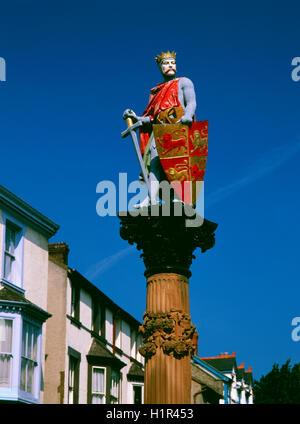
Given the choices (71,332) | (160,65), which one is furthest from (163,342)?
(71,332)

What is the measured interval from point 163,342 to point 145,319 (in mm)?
517

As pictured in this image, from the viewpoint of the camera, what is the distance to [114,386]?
118ft

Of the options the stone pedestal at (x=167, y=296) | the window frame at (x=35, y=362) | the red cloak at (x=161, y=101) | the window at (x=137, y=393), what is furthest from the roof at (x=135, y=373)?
the stone pedestal at (x=167, y=296)

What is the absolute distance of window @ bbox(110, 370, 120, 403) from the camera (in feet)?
116

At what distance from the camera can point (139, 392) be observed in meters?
39.7

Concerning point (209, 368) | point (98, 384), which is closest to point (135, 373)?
point (98, 384)

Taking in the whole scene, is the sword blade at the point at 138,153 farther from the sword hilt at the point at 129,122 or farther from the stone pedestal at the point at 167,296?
the stone pedestal at the point at 167,296

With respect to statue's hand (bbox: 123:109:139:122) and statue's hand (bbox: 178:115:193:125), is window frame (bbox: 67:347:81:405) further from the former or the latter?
statue's hand (bbox: 178:115:193:125)

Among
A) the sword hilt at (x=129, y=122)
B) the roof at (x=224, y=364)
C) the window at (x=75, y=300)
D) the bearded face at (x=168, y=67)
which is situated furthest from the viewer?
the roof at (x=224, y=364)

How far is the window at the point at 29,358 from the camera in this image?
26369mm

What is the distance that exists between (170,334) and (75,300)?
21.6 m

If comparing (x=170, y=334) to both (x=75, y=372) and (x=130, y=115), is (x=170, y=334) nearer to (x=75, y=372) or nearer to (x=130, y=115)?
(x=130, y=115)

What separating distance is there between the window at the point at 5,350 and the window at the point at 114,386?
10.1m

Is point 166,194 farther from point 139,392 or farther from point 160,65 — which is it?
point 139,392
